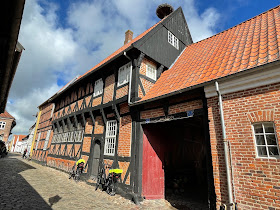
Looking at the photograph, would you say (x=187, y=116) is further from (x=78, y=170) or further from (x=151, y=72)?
(x=78, y=170)

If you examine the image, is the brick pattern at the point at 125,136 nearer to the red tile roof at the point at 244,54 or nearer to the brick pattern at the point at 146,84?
the brick pattern at the point at 146,84

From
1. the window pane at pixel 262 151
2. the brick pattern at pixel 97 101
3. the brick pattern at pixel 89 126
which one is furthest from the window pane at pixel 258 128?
the brick pattern at pixel 89 126

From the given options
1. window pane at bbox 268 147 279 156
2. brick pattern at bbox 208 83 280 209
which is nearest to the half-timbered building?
brick pattern at bbox 208 83 280 209

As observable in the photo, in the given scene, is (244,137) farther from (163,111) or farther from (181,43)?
(181,43)

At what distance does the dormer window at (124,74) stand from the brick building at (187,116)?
0.06m

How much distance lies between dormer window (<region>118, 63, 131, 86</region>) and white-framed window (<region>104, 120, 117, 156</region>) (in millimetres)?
2084

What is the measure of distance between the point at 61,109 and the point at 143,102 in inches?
483

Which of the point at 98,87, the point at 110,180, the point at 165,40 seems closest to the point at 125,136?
the point at 110,180

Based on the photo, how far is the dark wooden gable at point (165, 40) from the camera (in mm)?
8520

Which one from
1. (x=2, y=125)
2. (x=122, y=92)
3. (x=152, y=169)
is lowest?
(x=152, y=169)

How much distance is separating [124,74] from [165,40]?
3384mm

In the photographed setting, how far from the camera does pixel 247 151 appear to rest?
418 centimetres

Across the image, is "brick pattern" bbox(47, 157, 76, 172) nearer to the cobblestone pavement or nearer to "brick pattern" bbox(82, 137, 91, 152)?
"brick pattern" bbox(82, 137, 91, 152)

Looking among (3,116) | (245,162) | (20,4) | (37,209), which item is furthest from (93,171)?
Result: (3,116)
